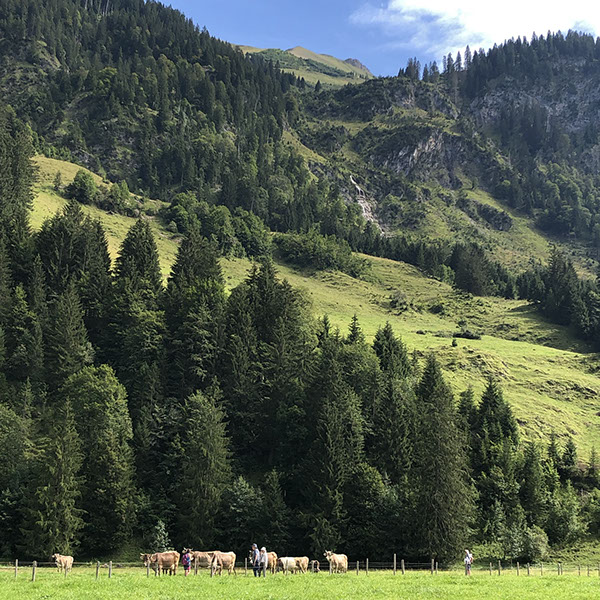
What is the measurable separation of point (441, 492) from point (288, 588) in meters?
31.7

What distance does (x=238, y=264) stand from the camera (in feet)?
529

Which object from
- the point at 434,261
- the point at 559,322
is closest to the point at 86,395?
the point at 559,322

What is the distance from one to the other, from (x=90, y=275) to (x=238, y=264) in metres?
66.9

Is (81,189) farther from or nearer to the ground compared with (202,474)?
farther from the ground

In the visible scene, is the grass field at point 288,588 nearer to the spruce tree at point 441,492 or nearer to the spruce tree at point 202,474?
the spruce tree at point 441,492

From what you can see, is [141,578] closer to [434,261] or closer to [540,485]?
[540,485]

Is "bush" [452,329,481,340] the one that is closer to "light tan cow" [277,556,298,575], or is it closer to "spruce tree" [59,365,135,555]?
"spruce tree" [59,365,135,555]

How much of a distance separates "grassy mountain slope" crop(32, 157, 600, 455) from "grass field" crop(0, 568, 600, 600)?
56.5 meters

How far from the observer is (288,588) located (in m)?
31.1

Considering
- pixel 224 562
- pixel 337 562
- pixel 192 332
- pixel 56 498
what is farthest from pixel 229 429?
pixel 224 562

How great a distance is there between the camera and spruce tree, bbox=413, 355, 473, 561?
190 feet

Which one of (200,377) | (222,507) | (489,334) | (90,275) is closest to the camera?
(222,507)

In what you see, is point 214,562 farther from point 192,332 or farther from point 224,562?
point 192,332

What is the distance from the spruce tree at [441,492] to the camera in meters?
57.8
